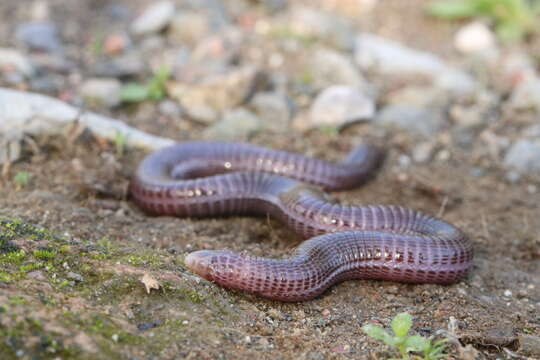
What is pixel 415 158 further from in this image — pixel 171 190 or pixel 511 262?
pixel 171 190

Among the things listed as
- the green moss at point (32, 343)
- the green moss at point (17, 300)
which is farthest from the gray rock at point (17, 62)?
the green moss at point (32, 343)

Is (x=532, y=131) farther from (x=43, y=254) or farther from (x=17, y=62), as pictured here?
(x=17, y=62)

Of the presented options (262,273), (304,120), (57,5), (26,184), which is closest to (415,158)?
(304,120)

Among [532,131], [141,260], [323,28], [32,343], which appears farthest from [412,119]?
[32,343]

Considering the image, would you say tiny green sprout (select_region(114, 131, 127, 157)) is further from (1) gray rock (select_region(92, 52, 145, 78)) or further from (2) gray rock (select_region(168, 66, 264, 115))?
(1) gray rock (select_region(92, 52, 145, 78))

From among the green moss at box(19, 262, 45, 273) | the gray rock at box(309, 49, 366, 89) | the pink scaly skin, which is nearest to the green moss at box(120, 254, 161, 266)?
the pink scaly skin

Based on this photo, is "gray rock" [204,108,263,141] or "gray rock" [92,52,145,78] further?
"gray rock" [92,52,145,78]
